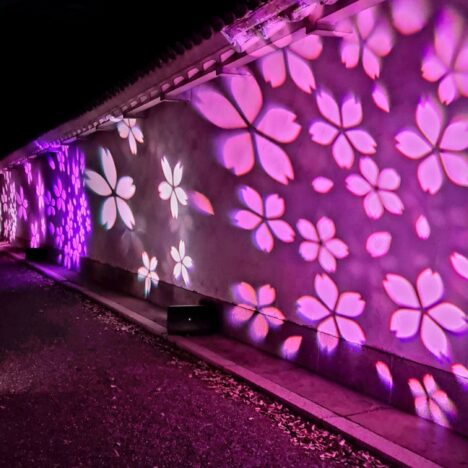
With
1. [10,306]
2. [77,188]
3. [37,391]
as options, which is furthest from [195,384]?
[77,188]

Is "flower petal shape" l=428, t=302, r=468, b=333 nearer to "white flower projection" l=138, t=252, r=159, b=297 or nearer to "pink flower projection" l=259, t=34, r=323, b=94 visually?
"pink flower projection" l=259, t=34, r=323, b=94

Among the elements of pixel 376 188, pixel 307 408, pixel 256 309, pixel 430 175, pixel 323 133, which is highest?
pixel 323 133

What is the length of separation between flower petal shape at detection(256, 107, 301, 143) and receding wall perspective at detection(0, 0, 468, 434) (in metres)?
0.02

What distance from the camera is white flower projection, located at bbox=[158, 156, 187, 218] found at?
9.19 m

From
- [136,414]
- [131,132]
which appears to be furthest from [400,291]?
[131,132]

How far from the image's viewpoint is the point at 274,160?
268 inches

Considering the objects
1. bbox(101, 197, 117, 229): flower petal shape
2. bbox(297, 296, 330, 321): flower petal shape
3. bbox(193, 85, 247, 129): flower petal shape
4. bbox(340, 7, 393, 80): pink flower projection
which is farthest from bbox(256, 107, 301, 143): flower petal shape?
bbox(101, 197, 117, 229): flower petal shape

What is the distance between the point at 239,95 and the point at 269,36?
195cm

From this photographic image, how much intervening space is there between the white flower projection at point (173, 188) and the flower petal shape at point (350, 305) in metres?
3.96

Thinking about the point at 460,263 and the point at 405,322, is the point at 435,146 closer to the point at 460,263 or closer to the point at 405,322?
the point at 460,263

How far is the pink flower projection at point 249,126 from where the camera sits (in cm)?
662

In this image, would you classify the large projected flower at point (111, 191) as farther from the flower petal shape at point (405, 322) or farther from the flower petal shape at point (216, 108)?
the flower petal shape at point (405, 322)

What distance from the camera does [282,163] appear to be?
6664 mm

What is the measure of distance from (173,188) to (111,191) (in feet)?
11.5
